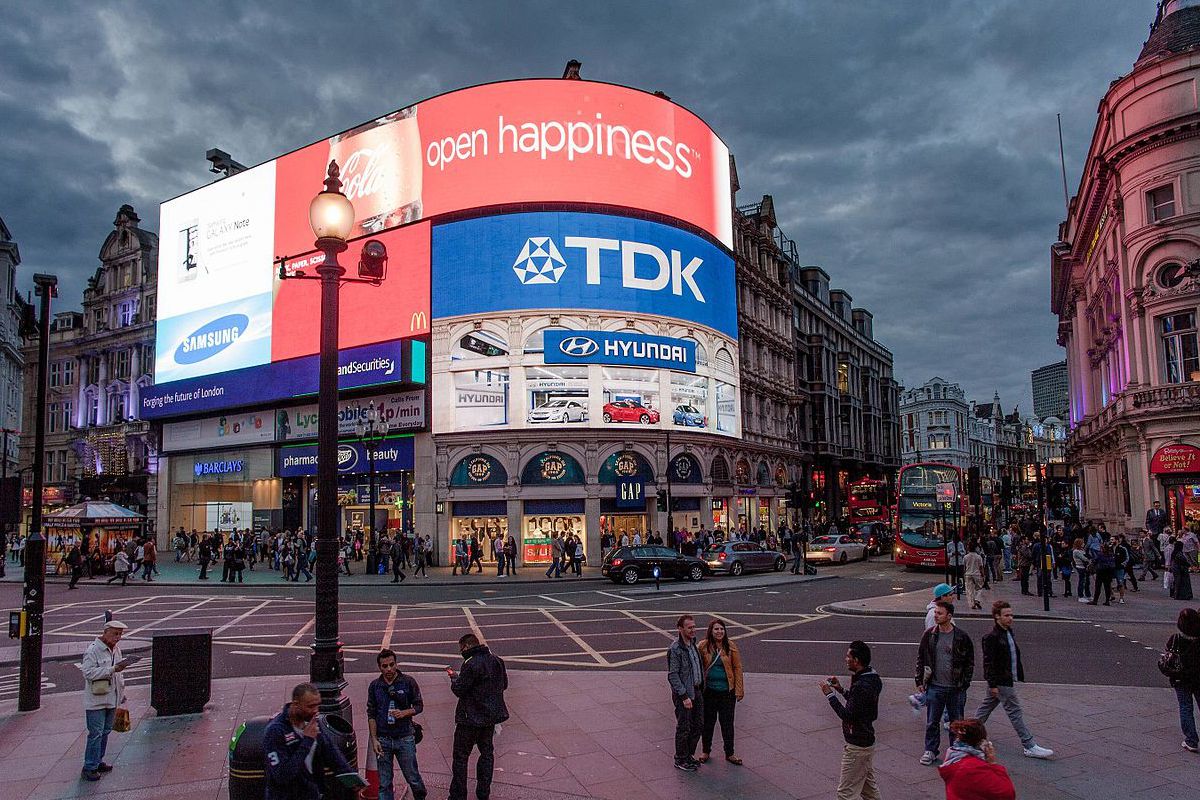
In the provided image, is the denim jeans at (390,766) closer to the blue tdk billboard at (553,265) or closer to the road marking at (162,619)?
the road marking at (162,619)

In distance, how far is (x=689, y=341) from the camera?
43.4m

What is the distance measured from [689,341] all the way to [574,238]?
846 centimetres

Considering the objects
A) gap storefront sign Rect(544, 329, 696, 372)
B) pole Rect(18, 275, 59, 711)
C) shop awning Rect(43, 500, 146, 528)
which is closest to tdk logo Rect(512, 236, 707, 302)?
gap storefront sign Rect(544, 329, 696, 372)

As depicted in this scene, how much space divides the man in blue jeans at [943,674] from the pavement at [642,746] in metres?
0.46

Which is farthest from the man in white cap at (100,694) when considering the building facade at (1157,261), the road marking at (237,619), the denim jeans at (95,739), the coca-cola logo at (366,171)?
the coca-cola logo at (366,171)

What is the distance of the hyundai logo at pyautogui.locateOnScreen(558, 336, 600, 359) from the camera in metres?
39.9

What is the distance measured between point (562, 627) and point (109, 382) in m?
60.6

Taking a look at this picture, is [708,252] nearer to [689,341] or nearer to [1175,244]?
[689,341]

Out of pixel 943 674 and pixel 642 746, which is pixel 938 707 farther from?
pixel 642 746

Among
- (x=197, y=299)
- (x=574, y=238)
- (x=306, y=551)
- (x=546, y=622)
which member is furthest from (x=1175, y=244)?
(x=197, y=299)

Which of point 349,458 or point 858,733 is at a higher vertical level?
point 349,458

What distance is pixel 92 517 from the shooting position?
36.7 metres

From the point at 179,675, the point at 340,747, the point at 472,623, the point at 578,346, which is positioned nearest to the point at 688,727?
the point at 340,747

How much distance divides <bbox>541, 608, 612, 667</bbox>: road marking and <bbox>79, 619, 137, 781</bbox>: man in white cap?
302 inches
